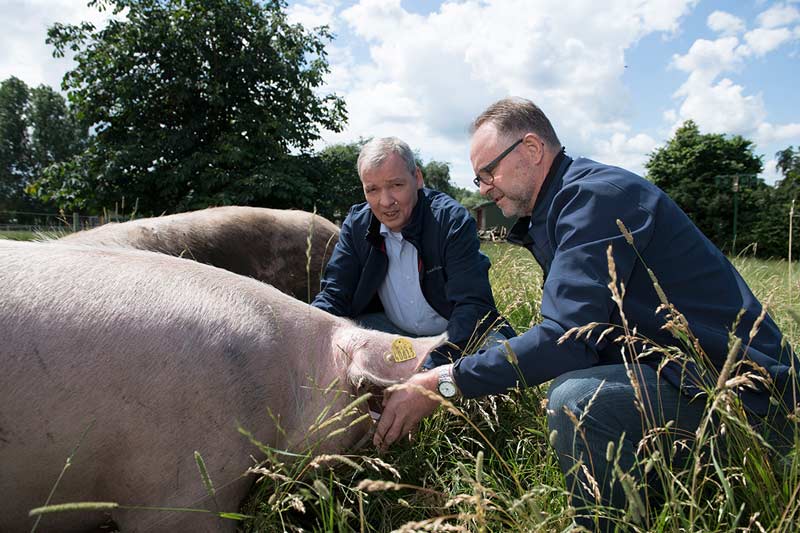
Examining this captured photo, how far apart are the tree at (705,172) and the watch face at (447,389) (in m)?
33.5

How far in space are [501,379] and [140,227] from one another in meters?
3.81

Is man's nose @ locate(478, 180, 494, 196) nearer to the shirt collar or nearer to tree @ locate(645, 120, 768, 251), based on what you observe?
the shirt collar

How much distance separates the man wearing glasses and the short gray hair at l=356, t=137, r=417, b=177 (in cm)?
145

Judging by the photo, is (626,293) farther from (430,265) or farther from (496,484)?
(430,265)

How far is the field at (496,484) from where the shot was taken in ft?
4.91

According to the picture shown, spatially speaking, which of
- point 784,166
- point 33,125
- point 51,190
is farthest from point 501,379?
point 33,125

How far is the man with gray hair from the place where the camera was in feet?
11.3

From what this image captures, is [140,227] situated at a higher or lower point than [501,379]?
higher

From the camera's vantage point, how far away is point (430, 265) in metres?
3.67

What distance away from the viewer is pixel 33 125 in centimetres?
5972

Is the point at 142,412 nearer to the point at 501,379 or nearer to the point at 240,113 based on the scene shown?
the point at 501,379

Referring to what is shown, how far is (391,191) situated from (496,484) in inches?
77.8

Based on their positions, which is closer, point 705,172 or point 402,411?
point 402,411

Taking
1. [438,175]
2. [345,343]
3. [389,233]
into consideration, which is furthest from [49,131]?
[345,343]
